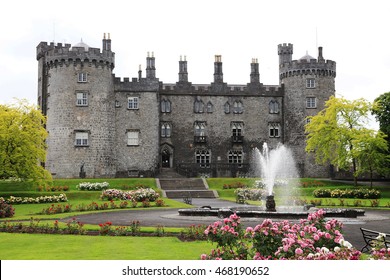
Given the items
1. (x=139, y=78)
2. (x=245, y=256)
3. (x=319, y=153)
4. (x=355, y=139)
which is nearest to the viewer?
(x=245, y=256)

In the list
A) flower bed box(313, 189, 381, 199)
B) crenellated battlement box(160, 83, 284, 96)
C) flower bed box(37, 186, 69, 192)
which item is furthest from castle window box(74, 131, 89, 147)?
flower bed box(313, 189, 381, 199)

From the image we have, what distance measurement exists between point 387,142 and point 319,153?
6.72 meters

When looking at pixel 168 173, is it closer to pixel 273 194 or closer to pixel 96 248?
pixel 273 194

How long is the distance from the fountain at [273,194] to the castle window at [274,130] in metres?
1.48

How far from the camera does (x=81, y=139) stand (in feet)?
183

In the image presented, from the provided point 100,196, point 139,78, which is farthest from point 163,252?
point 139,78

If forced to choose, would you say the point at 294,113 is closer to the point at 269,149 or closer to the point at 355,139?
the point at 269,149

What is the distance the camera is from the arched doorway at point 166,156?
6153 cm

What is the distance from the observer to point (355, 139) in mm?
49938

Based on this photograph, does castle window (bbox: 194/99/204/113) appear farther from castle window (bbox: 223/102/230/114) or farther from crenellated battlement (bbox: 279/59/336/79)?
crenellated battlement (bbox: 279/59/336/79)

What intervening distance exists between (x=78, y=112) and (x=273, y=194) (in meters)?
31.0

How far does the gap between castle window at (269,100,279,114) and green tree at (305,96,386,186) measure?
9967 mm

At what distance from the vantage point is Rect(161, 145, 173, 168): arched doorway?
61.5 m

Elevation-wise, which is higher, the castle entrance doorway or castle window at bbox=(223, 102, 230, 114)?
castle window at bbox=(223, 102, 230, 114)
